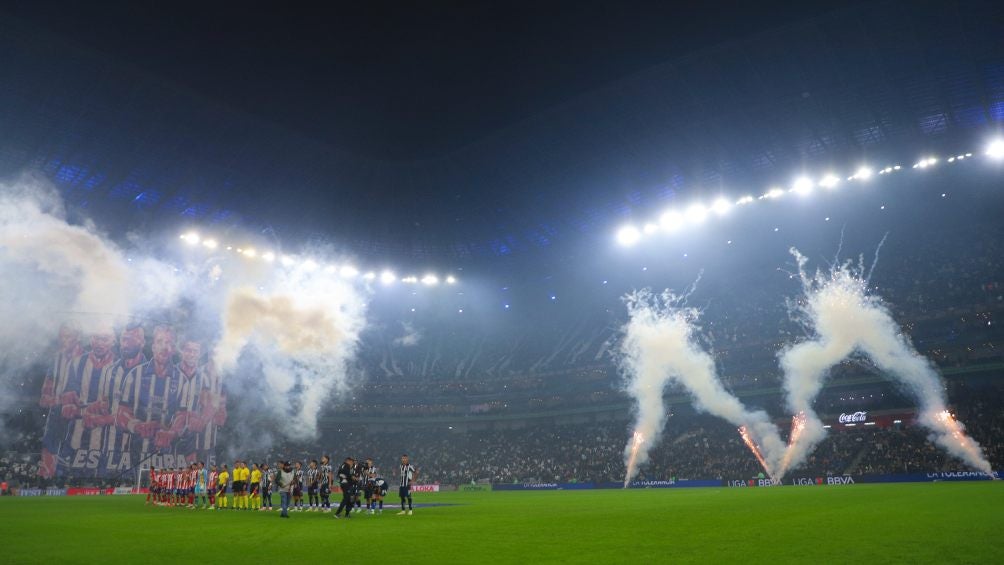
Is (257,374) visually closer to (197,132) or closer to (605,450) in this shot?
(197,132)

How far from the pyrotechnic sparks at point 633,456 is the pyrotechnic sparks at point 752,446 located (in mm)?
7983

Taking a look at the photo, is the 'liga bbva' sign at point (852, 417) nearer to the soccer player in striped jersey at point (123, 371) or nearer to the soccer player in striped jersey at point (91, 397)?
the soccer player in striped jersey at point (123, 371)

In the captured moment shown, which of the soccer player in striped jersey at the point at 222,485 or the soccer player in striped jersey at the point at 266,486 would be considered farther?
the soccer player in striped jersey at the point at 222,485

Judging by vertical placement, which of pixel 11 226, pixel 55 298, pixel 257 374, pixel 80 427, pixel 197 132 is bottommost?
pixel 80 427

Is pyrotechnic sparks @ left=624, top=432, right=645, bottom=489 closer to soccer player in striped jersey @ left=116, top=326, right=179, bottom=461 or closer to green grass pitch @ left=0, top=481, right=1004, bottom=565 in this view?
green grass pitch @ left=0, top=481, right=1004, bottom=565

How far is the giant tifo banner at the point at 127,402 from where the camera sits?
39.3 m

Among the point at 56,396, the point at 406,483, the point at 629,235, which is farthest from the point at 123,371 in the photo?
the point at 629,235

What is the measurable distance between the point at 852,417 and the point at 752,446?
23.9ft

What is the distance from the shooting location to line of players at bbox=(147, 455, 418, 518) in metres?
19.5

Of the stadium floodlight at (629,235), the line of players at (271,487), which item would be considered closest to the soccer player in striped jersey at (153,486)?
the line of players at (271,487)

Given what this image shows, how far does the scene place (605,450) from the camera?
5241 cm

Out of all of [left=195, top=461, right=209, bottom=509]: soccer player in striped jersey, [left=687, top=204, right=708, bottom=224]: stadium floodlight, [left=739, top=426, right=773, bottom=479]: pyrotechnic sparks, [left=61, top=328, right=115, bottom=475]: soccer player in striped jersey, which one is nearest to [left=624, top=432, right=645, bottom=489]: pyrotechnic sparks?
[left=739, top=426, right=773, bottom=479]: pyrotechnic sparks

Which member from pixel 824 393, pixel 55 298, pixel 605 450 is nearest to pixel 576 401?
pixel 605 450

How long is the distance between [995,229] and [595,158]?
3263 centimetres
